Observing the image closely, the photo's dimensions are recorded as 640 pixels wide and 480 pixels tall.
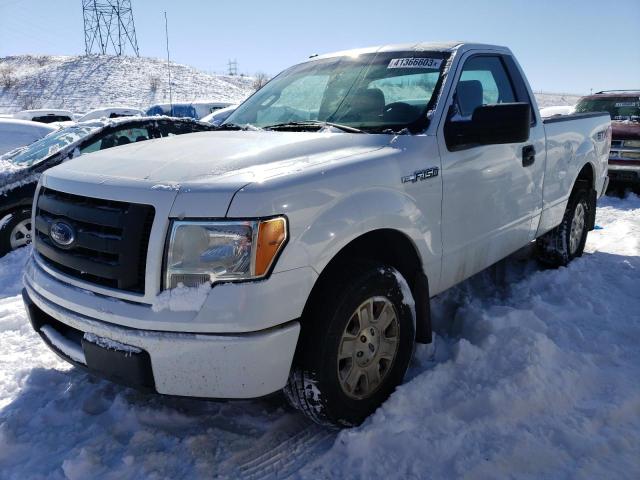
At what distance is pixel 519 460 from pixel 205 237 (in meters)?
1.63

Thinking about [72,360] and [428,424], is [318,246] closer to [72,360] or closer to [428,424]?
[428,424]

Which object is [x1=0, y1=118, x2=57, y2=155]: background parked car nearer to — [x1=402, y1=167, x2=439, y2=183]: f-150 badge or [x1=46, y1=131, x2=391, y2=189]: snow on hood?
[x1=46, y1=131, x2=391, y2=189]: snow on hood

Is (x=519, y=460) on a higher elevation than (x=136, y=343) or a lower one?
lower

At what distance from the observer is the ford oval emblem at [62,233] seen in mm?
2257

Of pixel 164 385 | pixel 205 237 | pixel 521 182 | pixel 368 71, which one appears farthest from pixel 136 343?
pixel 521 182

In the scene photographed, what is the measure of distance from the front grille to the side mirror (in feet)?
5.62

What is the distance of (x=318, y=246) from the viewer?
212cm

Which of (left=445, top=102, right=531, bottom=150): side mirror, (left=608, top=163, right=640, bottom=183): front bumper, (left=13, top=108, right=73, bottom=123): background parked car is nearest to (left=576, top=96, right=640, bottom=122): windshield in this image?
(left=608, top=163, right=640, bottom=183): front bumper

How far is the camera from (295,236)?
6.69ft

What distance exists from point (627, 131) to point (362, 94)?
324 inches

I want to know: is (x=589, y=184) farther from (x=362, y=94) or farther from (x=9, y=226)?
(x=9, y=226)

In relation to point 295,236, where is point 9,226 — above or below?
below

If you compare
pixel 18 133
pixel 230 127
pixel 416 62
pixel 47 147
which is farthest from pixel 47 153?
pixel 416 62

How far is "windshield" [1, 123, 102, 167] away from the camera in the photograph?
5977 millimetres
